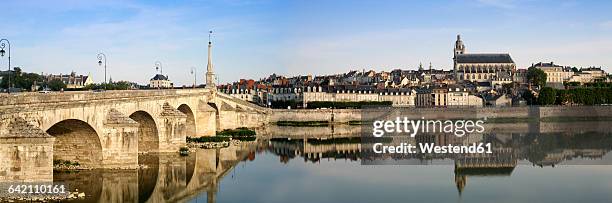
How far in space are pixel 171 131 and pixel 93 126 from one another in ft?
32.1

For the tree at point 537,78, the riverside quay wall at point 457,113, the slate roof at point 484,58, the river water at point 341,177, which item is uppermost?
the slate roof at point 484,58

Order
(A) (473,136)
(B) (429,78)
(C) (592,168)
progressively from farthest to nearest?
(B) (429,78) < (A) (473,136) < (C) (592,168)

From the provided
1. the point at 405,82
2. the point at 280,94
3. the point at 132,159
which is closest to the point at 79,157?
the point at 132,159

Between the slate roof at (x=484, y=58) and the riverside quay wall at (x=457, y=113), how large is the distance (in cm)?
4394

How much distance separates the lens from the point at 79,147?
26.7 metres

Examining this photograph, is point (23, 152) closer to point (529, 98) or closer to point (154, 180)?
point (154, 180)

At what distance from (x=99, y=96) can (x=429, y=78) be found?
10103 centimetres

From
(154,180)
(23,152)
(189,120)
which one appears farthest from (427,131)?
(23,152)

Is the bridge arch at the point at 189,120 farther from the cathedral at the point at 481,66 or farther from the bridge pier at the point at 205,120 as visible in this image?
the cathedral at the point at 481,66

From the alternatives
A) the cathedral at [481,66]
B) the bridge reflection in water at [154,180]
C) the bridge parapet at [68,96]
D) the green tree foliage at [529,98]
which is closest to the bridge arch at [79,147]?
the bridge reflection in water at [154,180]

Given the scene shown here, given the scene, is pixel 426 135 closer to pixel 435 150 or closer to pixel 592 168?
pixel 435 150

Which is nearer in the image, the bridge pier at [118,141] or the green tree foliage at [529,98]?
the bridge pier at [118,141]

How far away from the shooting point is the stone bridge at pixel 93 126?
A: 62.7 ft

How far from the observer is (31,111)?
814 inches
